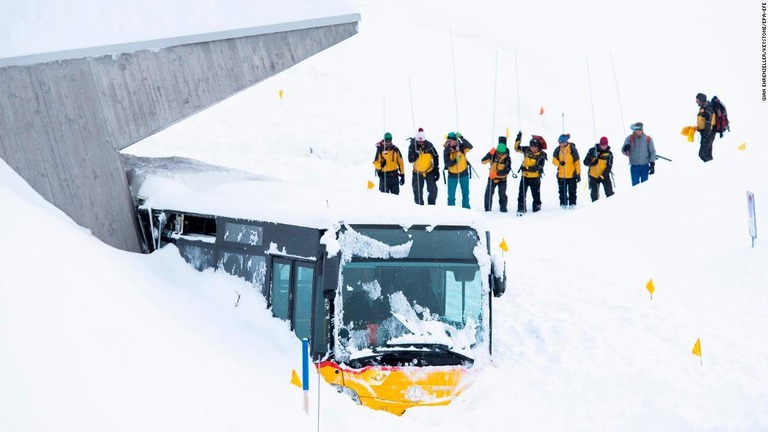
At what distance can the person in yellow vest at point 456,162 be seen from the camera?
21500mm

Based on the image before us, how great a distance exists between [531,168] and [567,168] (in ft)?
2.34

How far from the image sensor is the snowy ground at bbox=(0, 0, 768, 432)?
813 cm

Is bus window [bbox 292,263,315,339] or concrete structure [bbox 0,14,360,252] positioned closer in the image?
bus window [bbox 292,263,315,339]

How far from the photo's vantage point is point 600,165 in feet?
72.7

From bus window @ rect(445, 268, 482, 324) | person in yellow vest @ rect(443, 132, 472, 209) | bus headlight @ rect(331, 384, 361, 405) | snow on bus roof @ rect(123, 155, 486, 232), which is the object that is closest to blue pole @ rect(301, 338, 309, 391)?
bus headlight @ rect(331, 384, 361, 405)

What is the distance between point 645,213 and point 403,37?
17.7 meters

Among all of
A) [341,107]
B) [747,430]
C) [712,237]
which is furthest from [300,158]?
[747,430]

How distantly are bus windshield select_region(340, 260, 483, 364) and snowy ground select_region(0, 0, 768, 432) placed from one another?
56 cm

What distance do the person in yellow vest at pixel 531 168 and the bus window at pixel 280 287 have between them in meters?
11.3

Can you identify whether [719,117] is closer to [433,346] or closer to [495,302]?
[495,302]

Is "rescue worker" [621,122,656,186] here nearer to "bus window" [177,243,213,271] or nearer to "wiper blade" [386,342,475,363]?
"bus window" [177,243,213,271]

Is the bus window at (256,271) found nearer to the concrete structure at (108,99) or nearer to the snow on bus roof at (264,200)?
the snow on bus roof at (264,200)

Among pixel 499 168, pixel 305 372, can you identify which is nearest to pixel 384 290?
pixel 305 372

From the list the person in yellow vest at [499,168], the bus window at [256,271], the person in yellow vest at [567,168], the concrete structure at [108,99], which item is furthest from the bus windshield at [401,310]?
the person in yellow vest at [567,168]
